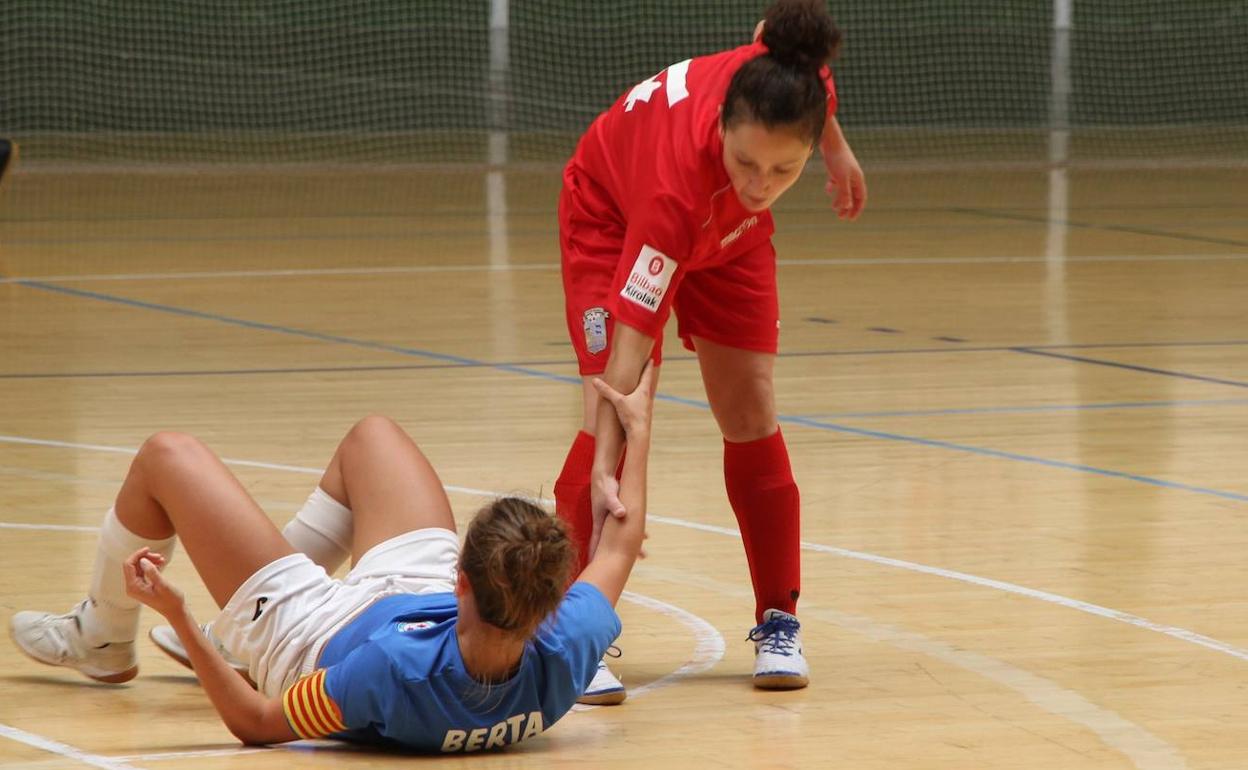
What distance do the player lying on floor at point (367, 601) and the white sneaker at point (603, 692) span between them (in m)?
0.31

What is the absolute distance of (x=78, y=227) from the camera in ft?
35.2

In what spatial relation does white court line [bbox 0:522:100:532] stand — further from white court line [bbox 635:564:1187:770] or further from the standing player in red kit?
the standing player in red kit

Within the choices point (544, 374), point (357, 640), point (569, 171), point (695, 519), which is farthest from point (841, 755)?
point (544, 374)

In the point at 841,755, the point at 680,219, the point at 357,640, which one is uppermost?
the point at 680,219

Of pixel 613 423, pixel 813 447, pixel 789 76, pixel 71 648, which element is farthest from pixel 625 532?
pixel 813 447

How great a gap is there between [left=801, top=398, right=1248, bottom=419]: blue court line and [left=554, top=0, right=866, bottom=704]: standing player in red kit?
230cm

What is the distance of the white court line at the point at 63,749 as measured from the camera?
9.09 feet

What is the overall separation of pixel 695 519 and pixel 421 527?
1.54 metres

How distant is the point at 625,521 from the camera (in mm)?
2926

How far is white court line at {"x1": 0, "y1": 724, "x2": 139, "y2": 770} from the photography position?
2771mm

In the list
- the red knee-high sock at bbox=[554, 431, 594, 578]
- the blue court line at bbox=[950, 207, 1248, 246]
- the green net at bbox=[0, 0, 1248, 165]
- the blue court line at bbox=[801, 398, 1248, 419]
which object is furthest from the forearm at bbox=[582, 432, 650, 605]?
the green net at bbox=[0, 0, 1248, 165]

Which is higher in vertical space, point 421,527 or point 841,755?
point 421,527

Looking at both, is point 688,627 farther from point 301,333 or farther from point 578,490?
point 301,333

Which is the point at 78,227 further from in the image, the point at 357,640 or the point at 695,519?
the point at 357,640
